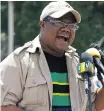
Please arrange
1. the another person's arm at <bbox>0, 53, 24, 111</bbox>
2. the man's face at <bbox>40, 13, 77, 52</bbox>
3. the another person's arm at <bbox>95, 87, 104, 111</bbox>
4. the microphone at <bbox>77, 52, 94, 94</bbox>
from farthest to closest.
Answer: the another person's arm at <bbox>95, 87, 104, 111</bbox> < the man's face at <bbox>40, 13, 77, 52</bbox> < the another person's arm at <bbox>0, 53, 24, 111</bbox> < the microphone at <bbox>77, 52, 94, 94</bbox>

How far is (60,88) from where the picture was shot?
2.92 meters

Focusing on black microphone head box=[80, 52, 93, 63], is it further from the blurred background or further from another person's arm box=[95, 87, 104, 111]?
the blurred background

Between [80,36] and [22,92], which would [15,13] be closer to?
[80,36]

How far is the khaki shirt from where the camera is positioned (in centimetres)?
276

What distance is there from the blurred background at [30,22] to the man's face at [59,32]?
1.82 metres

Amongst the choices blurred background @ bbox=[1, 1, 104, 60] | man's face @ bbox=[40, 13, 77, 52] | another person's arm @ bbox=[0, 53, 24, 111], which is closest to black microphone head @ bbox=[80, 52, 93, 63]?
man's face @ bbox=[40, 13, 77, 52]

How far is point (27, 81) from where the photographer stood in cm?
279

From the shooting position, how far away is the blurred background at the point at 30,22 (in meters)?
5.42

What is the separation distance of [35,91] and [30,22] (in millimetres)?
3839

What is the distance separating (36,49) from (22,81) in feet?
0.84

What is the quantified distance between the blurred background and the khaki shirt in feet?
6.37

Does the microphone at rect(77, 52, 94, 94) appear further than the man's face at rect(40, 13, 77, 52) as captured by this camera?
No

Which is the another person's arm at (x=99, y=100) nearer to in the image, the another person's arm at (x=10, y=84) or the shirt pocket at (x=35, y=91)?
the shirt pocket at (x=35, y=91)

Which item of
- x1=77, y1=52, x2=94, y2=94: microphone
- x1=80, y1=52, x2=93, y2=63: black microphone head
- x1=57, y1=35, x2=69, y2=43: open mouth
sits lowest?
x1=77, y1=52, x2=94, y2=94: microphone
